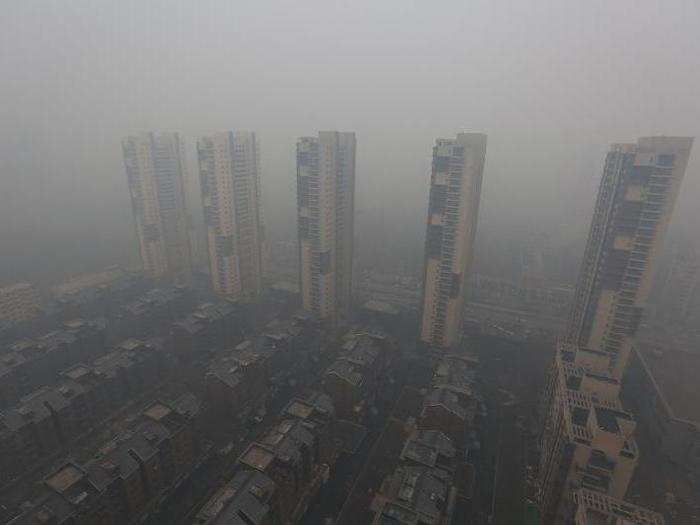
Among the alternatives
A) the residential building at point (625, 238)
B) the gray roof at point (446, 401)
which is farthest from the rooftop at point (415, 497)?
the residential building at point (625, 238)

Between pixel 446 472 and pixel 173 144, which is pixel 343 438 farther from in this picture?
pixel 173 144

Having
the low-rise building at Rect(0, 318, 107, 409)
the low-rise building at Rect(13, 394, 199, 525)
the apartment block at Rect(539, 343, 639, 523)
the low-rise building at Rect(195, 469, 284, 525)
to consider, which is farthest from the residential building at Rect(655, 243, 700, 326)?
the low-rise building at Rect(0, 318, 107, 409)

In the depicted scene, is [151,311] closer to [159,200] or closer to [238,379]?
[159,200]

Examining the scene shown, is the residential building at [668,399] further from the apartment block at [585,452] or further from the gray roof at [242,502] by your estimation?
the gray roof at [242,502]

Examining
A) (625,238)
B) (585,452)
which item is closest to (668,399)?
(625,238)

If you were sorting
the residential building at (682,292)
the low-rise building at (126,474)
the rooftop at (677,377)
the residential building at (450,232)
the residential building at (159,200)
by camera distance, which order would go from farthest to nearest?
the residential building at (159,200) → the residential building at (682,292) → the residential building at (450,232) → the rooftop at (677,377) → the low-rise building at (126,474)

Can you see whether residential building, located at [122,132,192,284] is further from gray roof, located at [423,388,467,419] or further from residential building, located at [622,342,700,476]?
residential building, located at [622,342,700,476]
